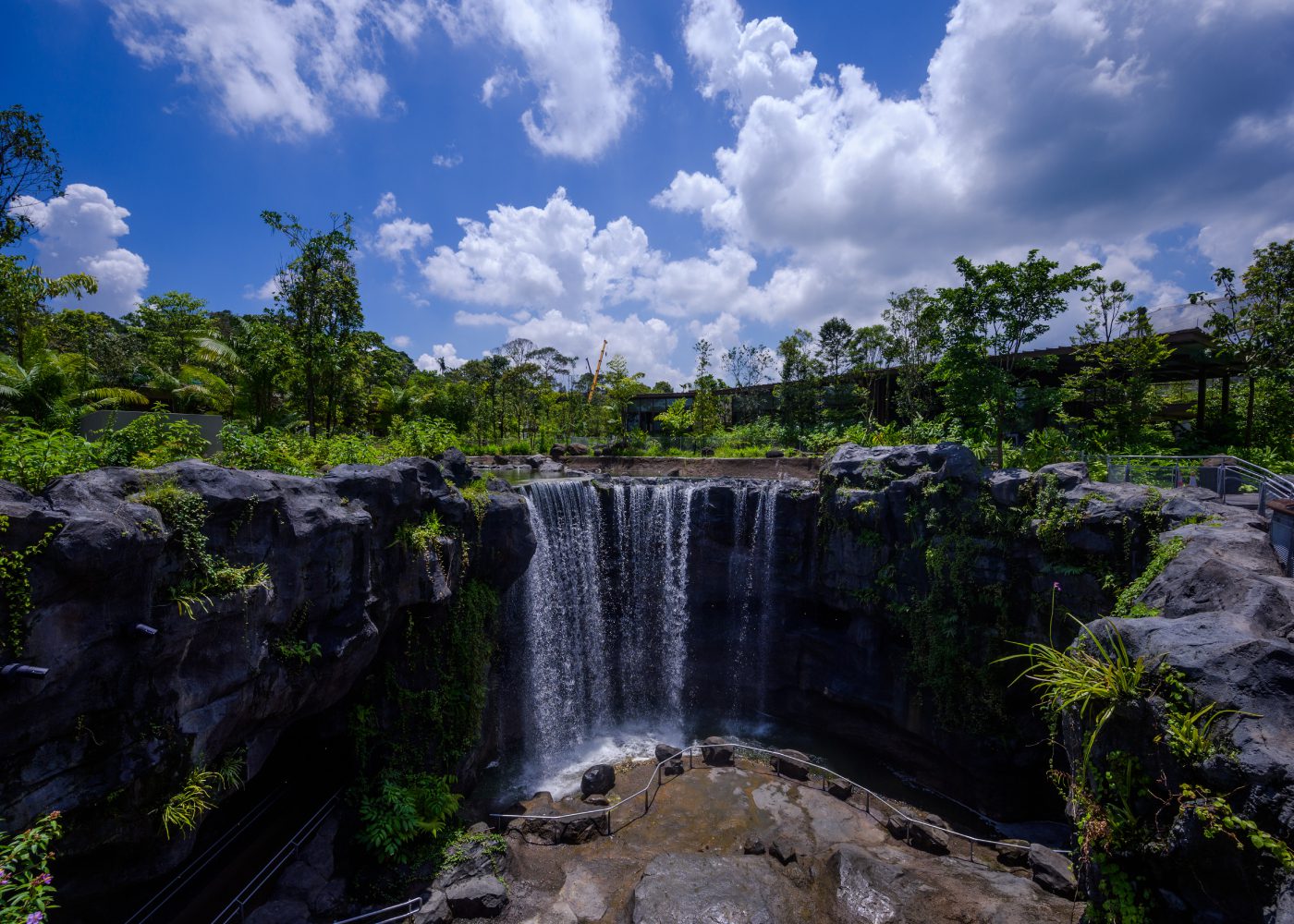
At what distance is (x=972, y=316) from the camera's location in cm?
1770

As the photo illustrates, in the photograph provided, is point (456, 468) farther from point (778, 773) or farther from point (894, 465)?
point (894, 465)

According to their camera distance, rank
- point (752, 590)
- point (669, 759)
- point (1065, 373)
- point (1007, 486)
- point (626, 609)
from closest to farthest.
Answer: point (1007, 486), point (669, 759), point (626, 609), point (752, 590), point (1065, 373)

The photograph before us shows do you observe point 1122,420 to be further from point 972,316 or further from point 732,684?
point 732,684

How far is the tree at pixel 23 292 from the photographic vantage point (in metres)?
11.2

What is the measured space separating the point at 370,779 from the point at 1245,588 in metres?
13.8

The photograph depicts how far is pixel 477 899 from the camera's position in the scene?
358 inches

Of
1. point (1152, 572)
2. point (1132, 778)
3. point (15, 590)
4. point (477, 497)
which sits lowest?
point (1132, 778)


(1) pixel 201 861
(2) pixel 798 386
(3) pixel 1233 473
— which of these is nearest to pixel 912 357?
(2) pixel 798 386

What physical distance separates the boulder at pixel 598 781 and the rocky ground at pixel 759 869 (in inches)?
17.9

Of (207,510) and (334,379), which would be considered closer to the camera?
(207,510)

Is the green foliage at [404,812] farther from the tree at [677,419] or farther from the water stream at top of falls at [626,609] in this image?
the tree at [677,419]

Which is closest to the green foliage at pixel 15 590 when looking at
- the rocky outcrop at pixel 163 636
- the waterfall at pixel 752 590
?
the rocky outcrop at pixel 163 636

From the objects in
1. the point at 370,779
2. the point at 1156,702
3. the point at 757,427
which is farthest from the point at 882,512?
the point at 757,427

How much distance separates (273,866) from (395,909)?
219 centimetres
